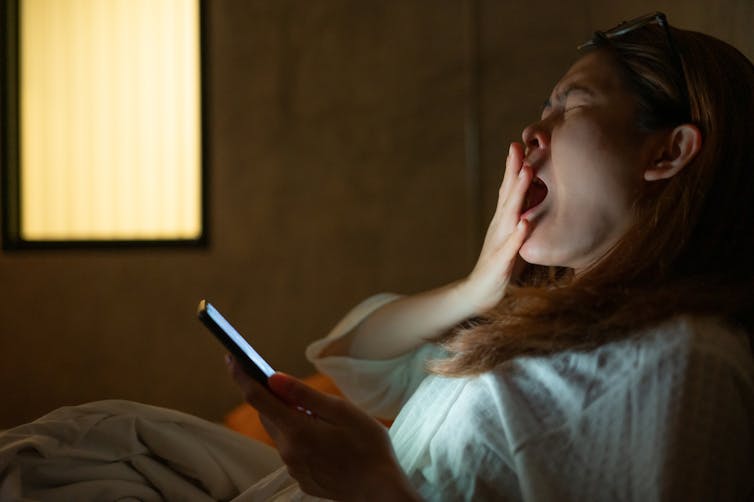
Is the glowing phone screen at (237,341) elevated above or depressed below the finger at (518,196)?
below

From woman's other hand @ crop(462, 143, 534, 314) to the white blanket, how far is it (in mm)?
454

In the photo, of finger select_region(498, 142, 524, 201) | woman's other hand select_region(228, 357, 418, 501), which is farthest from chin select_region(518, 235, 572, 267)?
woman's other hand select_region(228, 357, 418, 501)

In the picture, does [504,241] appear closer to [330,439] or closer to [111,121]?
[330,439]

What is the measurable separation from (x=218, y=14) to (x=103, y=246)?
1056 mm

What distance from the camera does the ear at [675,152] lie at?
2.96ft

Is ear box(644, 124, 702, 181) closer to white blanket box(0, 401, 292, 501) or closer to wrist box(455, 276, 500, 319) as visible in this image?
wrist box(455, 276, 500, 319)

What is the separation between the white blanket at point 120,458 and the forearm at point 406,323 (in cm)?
36

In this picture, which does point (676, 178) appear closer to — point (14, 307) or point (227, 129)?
point (227, 129)

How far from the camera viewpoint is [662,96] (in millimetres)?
946

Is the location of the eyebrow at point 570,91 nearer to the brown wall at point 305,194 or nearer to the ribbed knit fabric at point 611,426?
the ribbed knit fabric at point 611,426

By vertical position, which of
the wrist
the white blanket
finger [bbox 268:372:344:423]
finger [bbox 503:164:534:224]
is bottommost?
the white blanket

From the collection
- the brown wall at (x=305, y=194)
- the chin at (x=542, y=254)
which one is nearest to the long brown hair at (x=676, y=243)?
the chin at (x=542, y=254)

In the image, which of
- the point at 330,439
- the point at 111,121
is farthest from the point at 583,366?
the point at 111,121

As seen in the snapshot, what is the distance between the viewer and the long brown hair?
32.1 inches
